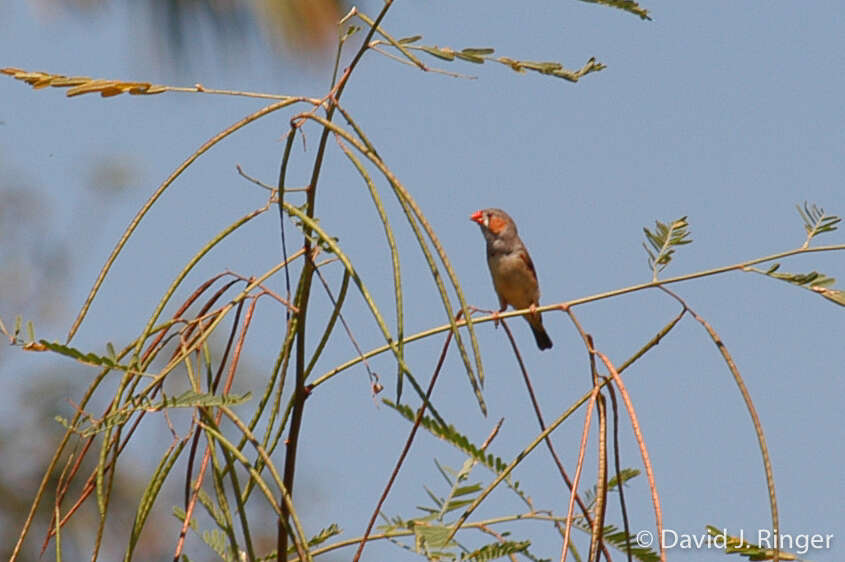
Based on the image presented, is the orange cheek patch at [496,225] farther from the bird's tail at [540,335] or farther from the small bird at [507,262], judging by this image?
the bird's tail at [540,335]

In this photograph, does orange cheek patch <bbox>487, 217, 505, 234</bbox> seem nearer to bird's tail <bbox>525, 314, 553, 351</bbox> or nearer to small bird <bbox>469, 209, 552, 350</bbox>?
small bird <bbox>469, 209, 552, 350</bbox>

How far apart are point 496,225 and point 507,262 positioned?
0.96 ft

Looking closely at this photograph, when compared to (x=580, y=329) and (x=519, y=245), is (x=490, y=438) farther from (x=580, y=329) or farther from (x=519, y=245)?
(x=519, y=245)

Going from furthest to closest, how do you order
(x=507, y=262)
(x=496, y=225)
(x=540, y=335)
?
(x=540, y=335) < (x=496, y=225) < (x=507, y=262)

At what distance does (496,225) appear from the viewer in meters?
5.51

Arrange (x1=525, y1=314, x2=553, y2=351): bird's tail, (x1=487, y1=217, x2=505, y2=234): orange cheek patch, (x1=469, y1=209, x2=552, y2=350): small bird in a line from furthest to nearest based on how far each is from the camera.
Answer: (x1=525, y1=314, x2=553, y2=351): bird's tail → (x1=487, y1=217, x2=505, y2=234): orange cheek patch → (x1=469, y1=209, x2=552, y2=350): small bird

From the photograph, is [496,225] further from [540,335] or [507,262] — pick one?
[540,335]

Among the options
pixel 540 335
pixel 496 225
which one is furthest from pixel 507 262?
pixel 540 335

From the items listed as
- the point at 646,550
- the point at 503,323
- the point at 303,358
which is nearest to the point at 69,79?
the point at 303,358

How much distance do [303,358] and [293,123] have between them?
8.6 inches

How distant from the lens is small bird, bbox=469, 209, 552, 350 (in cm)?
521

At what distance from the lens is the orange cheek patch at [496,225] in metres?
5.49

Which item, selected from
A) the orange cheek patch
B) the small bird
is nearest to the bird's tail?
the small bird

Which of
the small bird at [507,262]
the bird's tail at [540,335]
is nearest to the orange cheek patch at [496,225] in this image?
the small bird at [507,262]
